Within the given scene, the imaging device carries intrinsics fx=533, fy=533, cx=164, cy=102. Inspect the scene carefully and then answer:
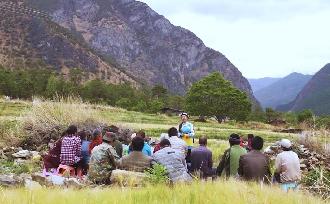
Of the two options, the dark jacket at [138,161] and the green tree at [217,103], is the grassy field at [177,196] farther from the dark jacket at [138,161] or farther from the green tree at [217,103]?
the green tree at [217,103]

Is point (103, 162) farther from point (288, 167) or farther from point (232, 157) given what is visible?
point (288, 167)

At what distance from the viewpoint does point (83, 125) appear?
64.3 ft

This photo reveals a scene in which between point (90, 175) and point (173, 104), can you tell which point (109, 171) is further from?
point (173, 104)

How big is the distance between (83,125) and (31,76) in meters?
74.6

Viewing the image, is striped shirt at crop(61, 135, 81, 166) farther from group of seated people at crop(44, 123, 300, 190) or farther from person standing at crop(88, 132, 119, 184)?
person standing at crop(88, 132, 119, 184)

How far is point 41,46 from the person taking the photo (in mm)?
163750

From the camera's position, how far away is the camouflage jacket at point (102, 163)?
11.6m

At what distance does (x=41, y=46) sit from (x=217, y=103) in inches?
3958

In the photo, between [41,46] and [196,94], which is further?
[41,46]

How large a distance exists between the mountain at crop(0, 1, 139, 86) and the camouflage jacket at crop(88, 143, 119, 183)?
444ft

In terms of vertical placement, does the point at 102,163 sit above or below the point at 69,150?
below

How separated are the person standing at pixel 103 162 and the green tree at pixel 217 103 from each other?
62763mm

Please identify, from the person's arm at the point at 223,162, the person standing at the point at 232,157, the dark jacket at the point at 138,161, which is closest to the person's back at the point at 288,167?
the person standing at the point at 232,157

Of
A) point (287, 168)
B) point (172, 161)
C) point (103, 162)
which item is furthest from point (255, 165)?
point (103, 162)
